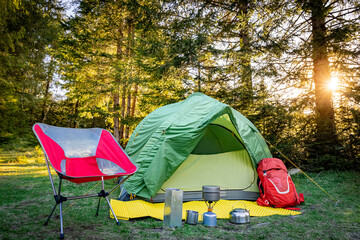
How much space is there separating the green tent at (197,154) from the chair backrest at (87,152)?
52 cm

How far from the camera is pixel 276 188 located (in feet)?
12.0

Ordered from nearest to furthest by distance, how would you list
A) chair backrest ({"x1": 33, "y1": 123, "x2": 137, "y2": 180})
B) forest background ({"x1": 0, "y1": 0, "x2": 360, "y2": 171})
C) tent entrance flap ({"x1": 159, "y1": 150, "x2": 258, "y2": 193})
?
chair backrest ({"x1": 33, "y1": 123, "x2": 137, "y2": 180}), tent entrance flap ({"x1": 159, "y1": 150, "x2": 258, "y2": 193}), forest background ({"x1": 0, "y1": 0, "x2": 360, "y2": 171})

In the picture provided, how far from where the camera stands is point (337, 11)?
257 inches

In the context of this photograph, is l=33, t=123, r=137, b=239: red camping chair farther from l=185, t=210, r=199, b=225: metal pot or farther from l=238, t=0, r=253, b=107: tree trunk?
l=238, t=0, r=253, b=107: tree trunk

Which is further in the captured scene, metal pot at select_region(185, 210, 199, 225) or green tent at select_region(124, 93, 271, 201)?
green tent at select_region(124, 93, 271, 201)

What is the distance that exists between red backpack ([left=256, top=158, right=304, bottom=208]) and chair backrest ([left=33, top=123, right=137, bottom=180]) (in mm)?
2077

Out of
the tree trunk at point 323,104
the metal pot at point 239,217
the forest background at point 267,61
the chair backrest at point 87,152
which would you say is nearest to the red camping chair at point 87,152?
the chair backrest at point 87,152

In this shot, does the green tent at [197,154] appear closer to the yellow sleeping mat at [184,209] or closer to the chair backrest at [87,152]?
the yellow sleeping mat at [184,209]

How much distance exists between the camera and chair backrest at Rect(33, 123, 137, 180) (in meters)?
3.09

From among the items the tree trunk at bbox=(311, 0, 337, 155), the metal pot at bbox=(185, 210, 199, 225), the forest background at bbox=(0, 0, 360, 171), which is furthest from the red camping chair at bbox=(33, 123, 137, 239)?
the tree trunk at bbox=(311, 0, 337, 155)

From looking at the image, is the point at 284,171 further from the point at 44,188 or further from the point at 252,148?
the point at 44,188

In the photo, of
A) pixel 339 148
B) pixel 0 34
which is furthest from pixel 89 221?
pixel 339 148

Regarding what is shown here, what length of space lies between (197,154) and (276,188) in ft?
4.49

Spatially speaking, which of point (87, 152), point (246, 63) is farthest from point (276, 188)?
point (246, 63)
